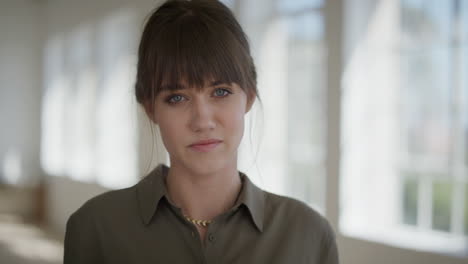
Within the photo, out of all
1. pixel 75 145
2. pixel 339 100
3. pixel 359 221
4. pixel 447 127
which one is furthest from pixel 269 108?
pixel 75 145

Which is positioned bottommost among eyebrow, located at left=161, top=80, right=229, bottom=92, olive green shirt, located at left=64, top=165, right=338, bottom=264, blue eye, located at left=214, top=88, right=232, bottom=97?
olive green shirt, located at left=64, top=165, right=338, bottom=264

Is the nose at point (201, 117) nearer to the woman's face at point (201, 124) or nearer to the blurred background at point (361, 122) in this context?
the woman's face at point (201, 124)

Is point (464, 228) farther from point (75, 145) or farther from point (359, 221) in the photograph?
point (75, 145)

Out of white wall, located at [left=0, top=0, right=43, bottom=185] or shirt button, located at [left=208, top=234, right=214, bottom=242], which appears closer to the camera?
shirt button, located at [left=208, top=234, right=214, bottom=242]

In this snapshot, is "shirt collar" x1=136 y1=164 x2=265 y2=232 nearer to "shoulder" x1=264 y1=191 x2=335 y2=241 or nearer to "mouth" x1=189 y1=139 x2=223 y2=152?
"shoulder" x1=264 y1=191 x2=335 y2=241

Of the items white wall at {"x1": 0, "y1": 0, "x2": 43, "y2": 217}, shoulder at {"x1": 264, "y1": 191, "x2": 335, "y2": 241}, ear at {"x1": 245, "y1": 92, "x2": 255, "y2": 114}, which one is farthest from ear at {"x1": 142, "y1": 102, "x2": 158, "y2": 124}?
white wall at {"x1": 0, "y1": 0, "x2": 43, "y2": 217}

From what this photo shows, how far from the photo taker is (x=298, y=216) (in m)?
1.25

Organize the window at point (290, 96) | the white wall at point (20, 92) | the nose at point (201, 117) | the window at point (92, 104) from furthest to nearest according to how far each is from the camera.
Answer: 1. the white wall at point (20, 92)
2. the window at point (92, 104)
3. the window at point (290, 96)
4. the nose at point (201, 117)

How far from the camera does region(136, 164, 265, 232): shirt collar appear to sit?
1.21 m

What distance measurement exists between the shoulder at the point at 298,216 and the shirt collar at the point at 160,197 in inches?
1.3

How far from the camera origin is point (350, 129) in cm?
374

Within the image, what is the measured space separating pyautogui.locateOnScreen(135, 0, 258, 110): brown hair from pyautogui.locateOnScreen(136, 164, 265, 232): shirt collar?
0.21 meters

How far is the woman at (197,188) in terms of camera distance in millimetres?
1146

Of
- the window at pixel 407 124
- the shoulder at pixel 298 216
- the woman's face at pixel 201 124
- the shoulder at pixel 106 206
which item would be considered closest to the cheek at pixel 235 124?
the woman's face at pixel 201 124
